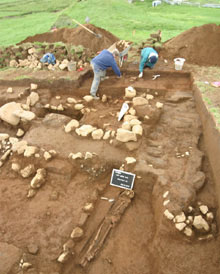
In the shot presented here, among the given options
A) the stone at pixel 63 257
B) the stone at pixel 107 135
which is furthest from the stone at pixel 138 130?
the stone at pixel 63 257

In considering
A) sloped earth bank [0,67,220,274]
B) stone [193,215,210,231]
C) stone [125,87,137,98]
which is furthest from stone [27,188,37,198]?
stone [125,87,137,98]

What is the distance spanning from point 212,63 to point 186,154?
11.6 ft

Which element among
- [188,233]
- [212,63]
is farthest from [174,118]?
[212,63]

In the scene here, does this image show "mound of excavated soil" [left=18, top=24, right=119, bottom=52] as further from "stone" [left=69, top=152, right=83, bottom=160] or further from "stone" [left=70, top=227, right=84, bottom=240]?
"stone" [left=70, top=227, right=84, bottom=240]

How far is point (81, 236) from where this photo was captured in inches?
108

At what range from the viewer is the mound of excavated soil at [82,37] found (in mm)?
6652

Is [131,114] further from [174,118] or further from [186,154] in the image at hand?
[186,154]

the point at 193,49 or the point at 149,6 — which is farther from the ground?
the point at 149,6

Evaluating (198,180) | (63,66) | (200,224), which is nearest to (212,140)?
(198,180)

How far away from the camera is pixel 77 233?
2734 millimetres

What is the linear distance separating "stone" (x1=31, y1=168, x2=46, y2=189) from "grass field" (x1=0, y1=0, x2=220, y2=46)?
5.27 m

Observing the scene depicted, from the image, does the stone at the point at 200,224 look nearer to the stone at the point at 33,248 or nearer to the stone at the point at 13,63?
the stone at the point at 33,248

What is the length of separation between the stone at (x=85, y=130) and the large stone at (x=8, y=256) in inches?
80.1

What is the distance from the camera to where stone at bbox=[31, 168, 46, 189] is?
3325 millimetres
